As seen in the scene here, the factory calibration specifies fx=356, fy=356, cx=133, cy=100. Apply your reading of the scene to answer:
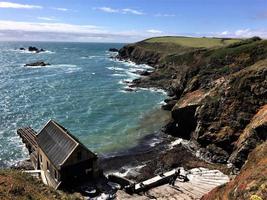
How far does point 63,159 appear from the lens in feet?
132

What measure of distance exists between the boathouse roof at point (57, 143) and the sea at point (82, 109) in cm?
1008

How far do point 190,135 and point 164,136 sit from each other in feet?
15.6

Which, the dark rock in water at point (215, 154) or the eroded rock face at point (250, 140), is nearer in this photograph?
the eroded rock face at point (250, 140)

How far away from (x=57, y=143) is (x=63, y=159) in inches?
135

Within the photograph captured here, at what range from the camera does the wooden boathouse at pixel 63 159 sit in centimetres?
4016

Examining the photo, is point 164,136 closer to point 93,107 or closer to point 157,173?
point 157,173

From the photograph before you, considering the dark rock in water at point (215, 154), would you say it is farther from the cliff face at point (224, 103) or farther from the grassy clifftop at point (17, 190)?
the grassy clifftop at point (17, 190)

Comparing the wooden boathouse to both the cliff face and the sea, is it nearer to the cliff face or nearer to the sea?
the sea

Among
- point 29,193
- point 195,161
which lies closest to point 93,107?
point 195,161

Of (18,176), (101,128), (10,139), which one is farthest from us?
(101,128)

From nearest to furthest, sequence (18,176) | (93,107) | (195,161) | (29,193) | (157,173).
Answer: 1. (29,193)
2. (18,176)
3. (157,173)
4. (195,161)
5. (93,107)

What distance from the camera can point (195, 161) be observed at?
51.9 metres

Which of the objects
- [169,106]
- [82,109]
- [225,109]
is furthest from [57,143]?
[169,106]

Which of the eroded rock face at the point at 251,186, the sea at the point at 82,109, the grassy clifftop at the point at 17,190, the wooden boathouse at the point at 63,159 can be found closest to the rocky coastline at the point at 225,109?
the eroded rock face at the point at 251,186
